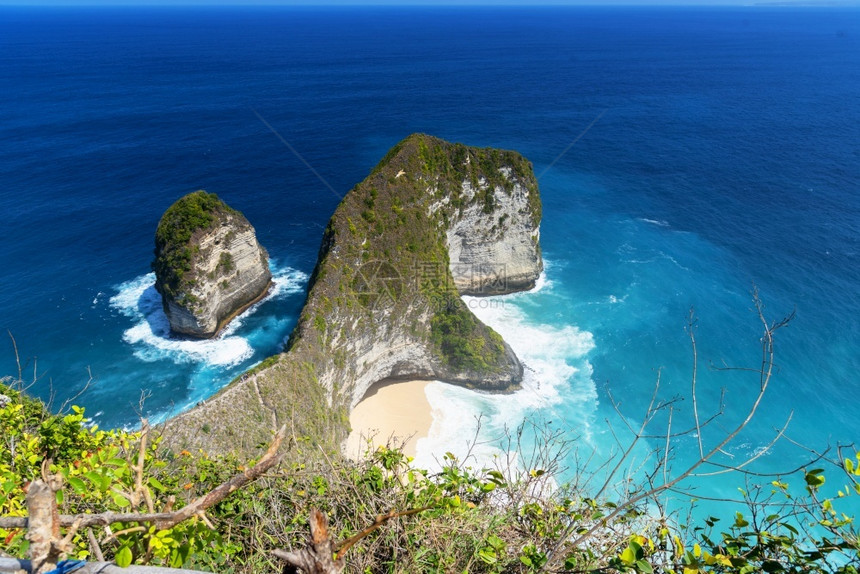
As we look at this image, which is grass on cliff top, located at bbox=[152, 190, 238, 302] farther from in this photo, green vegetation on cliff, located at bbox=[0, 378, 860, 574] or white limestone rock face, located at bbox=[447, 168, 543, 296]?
green vegetation on cliff, located at bbox=[0, 378, 860, 574]

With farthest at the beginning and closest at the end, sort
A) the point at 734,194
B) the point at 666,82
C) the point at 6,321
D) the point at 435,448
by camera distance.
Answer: the point at 666,82 → the point at 734,194 → the point at 6,321 → the point at 435,448

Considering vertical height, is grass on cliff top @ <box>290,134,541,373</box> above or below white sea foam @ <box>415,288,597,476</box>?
above

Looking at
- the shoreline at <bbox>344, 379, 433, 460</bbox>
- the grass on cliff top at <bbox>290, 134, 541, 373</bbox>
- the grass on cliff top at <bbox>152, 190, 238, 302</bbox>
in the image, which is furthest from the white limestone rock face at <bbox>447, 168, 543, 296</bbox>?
the grass on cliff top at <bbox>152, 190, 238, 302</bbox>

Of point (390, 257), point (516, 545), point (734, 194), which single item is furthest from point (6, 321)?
point (734, 194)

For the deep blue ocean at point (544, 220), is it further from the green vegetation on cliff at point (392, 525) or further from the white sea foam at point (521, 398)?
the green vegetation on cliff at point (392, 525)

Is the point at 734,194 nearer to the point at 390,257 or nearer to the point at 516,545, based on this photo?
the point at 390,257
